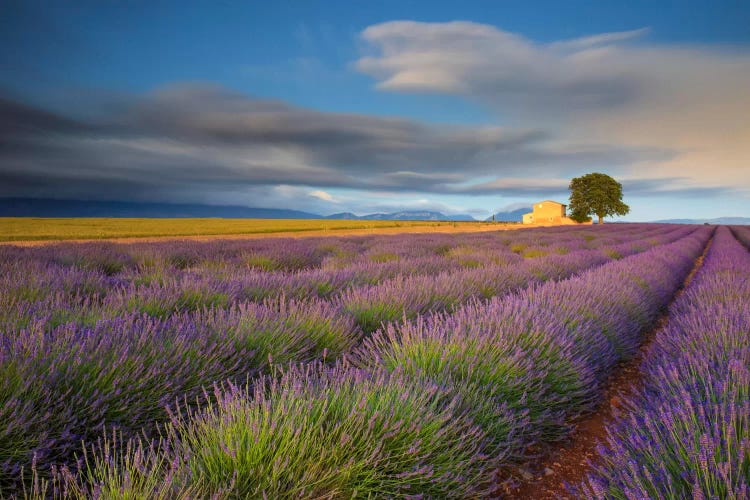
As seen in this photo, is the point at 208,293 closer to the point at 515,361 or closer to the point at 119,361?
the point at 119,361

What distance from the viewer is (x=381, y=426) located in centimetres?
145

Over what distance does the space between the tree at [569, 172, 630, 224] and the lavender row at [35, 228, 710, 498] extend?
204 feet

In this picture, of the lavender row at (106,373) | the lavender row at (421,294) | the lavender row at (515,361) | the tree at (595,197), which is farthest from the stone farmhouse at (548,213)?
the lavender row at (106,373)

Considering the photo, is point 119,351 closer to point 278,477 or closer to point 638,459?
point 278,477

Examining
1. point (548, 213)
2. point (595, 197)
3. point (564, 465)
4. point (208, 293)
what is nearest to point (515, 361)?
point (564, 465)

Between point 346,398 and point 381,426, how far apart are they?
17cm

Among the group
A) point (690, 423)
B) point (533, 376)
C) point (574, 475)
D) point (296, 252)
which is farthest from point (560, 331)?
point (296, 252)

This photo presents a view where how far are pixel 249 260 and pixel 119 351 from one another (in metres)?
5.68

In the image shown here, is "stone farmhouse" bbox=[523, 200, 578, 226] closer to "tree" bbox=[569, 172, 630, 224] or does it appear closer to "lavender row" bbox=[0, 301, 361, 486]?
"tree" bbox=[569, 172, 630, 224]

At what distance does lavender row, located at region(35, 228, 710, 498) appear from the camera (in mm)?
1219

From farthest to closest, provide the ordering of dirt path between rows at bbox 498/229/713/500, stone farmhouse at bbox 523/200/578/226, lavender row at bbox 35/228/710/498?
stone farmhouse at bbox 523/200/578/226, dirt path between rows at bbox 498/229/713/500, lavender row at bbox 35/228/710/498

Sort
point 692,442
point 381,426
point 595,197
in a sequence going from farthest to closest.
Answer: point 595,197, point 381,426, point 692,442

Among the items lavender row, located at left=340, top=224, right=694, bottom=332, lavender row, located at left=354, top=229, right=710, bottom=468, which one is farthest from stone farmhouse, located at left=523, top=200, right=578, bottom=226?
lavender row, located at left=354, top=229, right=710, bottom=468

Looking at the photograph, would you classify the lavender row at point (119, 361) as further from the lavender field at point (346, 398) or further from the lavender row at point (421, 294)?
the lavender row at point (421, 294)
